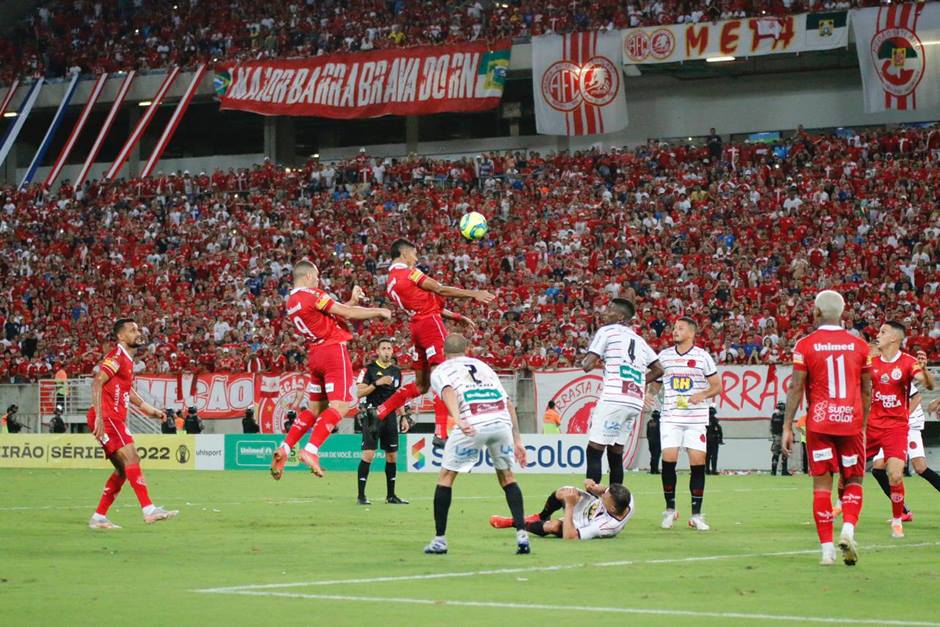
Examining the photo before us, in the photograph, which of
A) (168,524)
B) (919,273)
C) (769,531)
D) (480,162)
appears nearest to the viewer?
(769,531)

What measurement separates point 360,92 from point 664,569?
44.9 meters

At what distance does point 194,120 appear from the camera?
65688 mm

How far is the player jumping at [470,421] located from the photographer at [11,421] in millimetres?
34696

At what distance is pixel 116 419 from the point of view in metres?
17.5

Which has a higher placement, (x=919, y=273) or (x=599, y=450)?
(x=919, y=273)

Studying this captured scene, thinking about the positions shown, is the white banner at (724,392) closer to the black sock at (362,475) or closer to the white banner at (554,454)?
the white banner at (554,454)

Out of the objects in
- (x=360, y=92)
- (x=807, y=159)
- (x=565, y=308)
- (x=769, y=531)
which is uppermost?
(x=360, y=92)

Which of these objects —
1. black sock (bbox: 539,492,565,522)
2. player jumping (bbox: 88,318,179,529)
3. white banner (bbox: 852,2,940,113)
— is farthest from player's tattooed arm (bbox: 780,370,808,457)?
Result: white banner (bbox: 852,2,940,113)

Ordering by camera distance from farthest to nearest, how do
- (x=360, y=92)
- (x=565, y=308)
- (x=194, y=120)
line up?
1. (x=194, y=120)
2. (x=360, y=92)
3. (x=565, y=308)

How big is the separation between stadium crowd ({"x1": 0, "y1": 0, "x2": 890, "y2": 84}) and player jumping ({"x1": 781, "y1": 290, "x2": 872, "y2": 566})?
37.4 meters

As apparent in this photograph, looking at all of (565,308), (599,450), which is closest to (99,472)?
(565,308)

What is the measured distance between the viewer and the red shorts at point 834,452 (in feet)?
41.1

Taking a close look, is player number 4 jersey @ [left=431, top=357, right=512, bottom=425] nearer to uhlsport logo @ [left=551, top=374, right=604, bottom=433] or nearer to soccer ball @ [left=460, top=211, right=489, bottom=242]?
soccer ball @ [left=460, top=211, right=489, bottom=242]

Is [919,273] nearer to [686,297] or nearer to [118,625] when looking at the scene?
[686,297]
